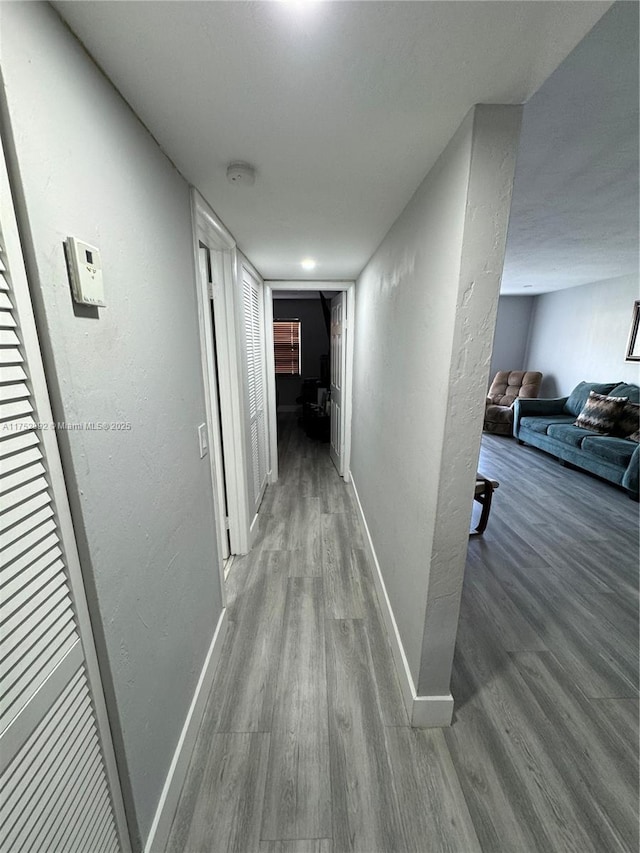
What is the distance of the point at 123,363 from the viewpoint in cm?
83

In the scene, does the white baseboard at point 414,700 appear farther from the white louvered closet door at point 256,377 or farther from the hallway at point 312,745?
the white louvered closet door at point 256,377

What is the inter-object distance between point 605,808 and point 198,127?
8.14 ft

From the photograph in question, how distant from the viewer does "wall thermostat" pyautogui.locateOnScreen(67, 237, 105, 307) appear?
643 millimetres

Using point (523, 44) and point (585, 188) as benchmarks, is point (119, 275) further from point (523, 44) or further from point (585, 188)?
point (585, 188)

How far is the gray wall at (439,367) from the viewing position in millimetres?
887

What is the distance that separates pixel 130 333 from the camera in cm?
86

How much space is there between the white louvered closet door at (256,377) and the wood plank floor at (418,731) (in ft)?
2.44

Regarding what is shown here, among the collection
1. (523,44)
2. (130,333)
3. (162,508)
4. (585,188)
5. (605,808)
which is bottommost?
(605,808)

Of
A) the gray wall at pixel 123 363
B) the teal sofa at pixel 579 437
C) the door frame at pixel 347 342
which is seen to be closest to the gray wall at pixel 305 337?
the door frame at pixel 347 342

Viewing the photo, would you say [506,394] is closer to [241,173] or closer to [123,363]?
[241,173]

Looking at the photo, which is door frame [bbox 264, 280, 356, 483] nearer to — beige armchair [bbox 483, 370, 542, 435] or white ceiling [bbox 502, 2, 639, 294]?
white ceiling [bbox 502, 2, 639, 294]

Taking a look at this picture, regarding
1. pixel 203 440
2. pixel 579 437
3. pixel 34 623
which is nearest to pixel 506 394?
pixel 579 437

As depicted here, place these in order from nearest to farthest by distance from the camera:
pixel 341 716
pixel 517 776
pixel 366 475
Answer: pixel 517 776, pixel 341 716, pixel 366 475

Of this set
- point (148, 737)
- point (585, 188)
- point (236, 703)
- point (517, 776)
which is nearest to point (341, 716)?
point (236, 703)
